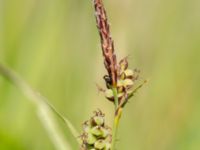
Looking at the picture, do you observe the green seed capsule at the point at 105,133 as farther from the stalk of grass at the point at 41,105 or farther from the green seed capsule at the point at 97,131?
the stalk of grass at the point at 41,105

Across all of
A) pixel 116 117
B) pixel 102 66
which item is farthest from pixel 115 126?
pixel 102 66

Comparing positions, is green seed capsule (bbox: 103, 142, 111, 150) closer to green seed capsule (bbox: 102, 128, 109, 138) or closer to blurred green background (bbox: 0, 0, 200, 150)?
green seed capsule (bbox: 102, 128, 109, 138)

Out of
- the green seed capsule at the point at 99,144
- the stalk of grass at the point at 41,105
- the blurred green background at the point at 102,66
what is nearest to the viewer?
the green seed capsule at the point at 99,144

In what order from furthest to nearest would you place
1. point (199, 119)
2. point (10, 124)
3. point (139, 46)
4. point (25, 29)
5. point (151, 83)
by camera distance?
point (139, 46)
point (151, 83)
point (25, 29)
point (199, 119)
point (10, 124)

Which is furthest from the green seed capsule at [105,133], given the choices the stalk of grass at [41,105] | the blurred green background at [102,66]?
the blurred green background at [102,66]

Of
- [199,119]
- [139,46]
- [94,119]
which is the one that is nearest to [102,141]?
[94,119]

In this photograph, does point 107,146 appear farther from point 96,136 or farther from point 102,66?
point 102,66

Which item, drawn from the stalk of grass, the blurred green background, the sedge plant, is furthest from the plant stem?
the blurred green background

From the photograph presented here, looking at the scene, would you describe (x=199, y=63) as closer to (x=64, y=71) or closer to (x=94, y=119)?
(x=64, y=71)

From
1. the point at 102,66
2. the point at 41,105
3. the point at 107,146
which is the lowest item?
the point at 107,146
